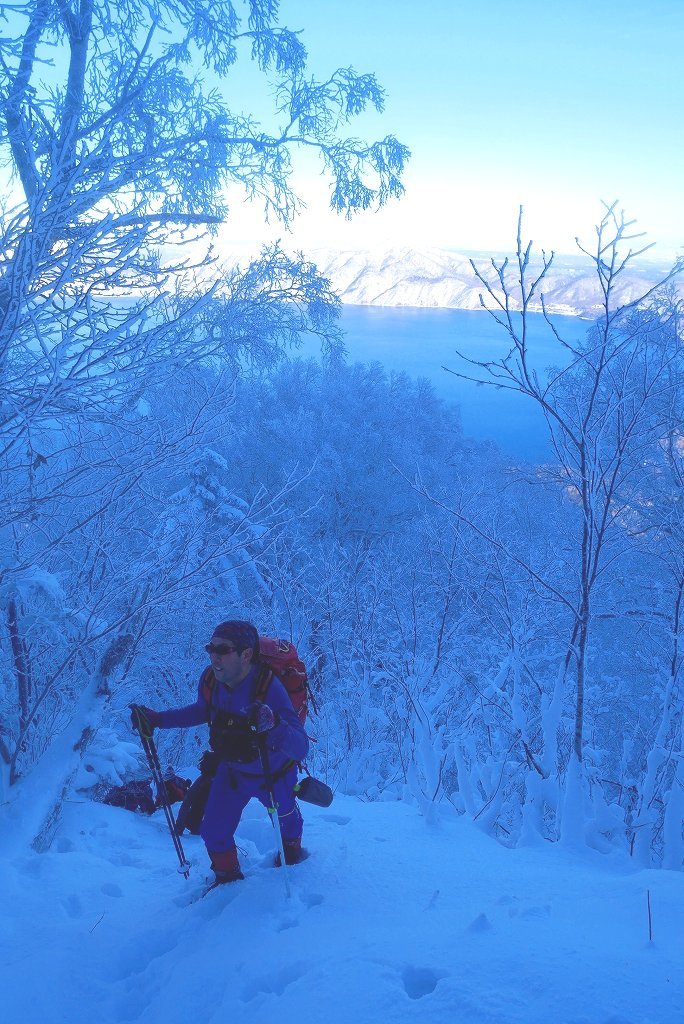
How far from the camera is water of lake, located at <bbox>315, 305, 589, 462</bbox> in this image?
24281 millimetres

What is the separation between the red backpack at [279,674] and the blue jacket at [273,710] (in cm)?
3

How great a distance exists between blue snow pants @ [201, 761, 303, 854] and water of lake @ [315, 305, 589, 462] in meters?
19.5

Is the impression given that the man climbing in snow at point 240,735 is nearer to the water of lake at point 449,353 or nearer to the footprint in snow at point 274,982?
the footprint in snow at point 274,982

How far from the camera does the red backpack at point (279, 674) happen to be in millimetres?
3078

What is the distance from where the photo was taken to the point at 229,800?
3.24 metres

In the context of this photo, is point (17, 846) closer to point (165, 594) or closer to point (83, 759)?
point (83, 759)

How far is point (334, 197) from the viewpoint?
29.6 ft

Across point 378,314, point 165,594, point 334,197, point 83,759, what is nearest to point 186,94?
point 334,197

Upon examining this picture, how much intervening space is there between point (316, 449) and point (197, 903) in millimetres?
13929

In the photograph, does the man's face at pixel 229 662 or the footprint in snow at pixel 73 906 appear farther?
the footprint in snow at pixel 73 906

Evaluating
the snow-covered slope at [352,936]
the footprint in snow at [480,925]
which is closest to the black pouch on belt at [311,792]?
the snow-covered slope at [352,936]

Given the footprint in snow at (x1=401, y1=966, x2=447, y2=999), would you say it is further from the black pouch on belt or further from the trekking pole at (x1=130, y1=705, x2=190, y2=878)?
the trekking pole at (x1=130, y1=705, x2=190, y2=878)

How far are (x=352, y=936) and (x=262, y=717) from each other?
96 cm

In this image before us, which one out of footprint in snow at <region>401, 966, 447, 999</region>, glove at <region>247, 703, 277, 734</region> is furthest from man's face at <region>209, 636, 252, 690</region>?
footprint in snow at <region>401, 966, 447, 999</region>
